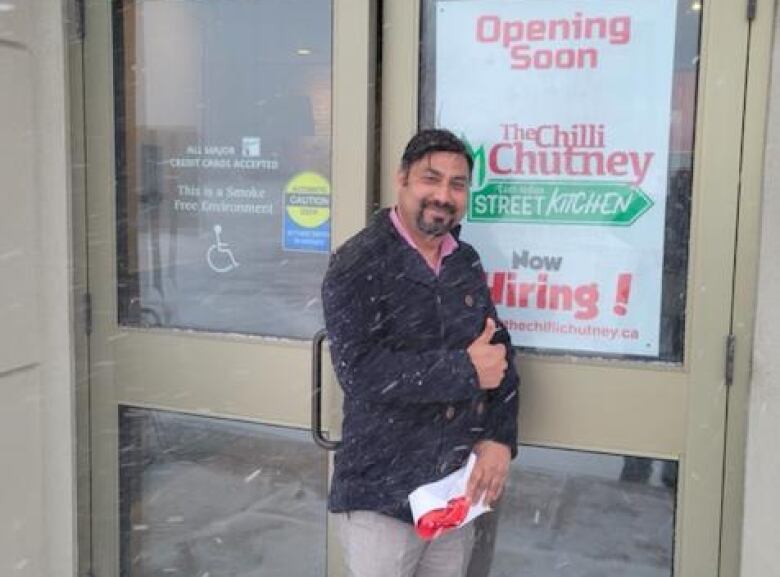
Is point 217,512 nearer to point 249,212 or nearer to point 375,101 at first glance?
point 249,212

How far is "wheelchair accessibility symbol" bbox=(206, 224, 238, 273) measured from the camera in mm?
3363

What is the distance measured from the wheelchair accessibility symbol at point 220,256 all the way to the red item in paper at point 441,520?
129 centimetres

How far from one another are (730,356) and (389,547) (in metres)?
1.16

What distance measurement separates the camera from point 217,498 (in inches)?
139

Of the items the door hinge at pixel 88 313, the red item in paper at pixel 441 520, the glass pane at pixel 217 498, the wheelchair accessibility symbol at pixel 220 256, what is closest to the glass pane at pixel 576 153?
the red item in paper at pixel 441 520

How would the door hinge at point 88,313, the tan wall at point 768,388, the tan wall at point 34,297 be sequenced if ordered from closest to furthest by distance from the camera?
the tan wall at point 768,388 < the tan wall at point 34,297 < the door hinge at point 88,313

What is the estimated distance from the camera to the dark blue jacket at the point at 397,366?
2424mm

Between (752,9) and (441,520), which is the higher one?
(752,9)

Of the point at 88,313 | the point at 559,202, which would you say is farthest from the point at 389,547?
the point at 88,313

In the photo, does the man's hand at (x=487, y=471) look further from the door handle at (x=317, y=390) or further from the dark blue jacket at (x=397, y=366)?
the door handle at (x=317, y=390)

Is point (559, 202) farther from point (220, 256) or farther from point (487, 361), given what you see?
point (220, 256)

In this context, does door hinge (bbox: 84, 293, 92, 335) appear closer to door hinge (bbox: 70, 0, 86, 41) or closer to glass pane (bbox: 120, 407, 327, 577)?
glass pane (bbox: 120, 407, 327, 577)

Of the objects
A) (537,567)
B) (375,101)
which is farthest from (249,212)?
(537,567)

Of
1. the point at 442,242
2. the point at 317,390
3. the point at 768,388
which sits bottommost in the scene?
the point at 317,390
